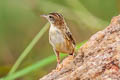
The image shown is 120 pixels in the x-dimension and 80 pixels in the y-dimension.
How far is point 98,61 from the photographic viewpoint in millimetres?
5727

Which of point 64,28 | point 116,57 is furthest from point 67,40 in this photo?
point 116,57

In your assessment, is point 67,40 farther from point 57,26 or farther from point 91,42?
point 91,42

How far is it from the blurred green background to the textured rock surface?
9.44ft

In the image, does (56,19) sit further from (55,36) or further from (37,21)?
(37,21)

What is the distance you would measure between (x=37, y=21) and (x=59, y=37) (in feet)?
13.0

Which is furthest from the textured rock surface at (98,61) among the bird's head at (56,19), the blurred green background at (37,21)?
the blurred green background at (37,21)

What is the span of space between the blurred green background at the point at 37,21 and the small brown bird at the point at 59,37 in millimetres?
2082

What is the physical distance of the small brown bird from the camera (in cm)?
704

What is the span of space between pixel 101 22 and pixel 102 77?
4.14 meters

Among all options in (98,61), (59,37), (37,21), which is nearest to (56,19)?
(59,37)

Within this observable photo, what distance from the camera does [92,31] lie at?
9.98m

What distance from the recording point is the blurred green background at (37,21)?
9.67m

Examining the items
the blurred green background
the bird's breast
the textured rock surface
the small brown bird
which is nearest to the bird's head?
the small brown bird

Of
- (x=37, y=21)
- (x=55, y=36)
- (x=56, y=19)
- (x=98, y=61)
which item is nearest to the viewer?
(x=98, y=61)
